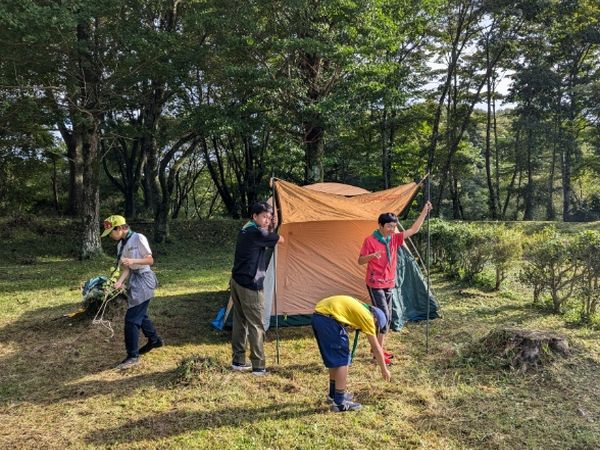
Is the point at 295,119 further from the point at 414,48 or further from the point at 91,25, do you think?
the point at 414,48

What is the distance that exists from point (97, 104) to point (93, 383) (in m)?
9.76

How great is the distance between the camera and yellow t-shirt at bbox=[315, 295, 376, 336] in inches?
143

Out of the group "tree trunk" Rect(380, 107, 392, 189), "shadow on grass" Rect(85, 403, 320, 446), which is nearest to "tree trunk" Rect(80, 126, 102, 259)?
"shadow on grass" Rect(85, 403, 320, 446)

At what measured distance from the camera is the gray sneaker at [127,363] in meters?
4.88

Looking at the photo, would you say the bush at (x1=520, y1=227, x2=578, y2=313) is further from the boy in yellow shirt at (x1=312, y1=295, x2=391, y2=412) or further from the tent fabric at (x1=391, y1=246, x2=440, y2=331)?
the boy in yellow shirt at (x1=312, y1=295, x2=391, y2=412)

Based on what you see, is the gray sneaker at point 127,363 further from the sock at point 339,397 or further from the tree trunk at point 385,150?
the tree trunk at point 385,150

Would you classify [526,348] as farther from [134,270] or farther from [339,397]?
[134,270]

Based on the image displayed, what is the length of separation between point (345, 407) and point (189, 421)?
1.34 m

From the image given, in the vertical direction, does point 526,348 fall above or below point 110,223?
below

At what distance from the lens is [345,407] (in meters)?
3.81

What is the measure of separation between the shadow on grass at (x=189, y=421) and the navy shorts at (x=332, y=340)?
542 mm

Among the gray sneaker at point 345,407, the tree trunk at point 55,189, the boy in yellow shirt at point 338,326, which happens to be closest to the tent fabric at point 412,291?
the gray sneaker at point 345,407

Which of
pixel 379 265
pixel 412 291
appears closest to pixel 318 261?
pixel 412 291

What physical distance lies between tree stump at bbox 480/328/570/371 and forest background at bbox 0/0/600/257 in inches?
343
